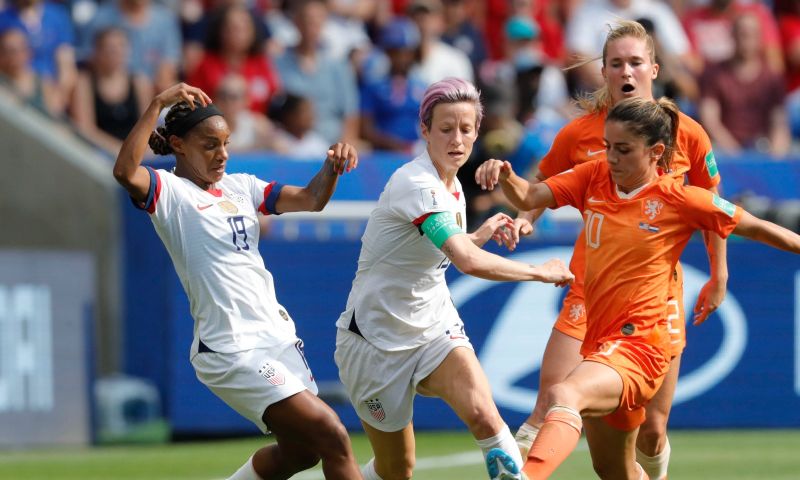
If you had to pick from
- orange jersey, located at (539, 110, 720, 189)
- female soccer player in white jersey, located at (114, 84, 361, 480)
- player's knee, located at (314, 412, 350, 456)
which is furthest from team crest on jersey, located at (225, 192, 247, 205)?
orange jersey, located at (539, 110, 720, 189)

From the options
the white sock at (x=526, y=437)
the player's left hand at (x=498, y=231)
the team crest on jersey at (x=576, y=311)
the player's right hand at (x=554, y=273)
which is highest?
the player's left hand at (x=498, y=231)

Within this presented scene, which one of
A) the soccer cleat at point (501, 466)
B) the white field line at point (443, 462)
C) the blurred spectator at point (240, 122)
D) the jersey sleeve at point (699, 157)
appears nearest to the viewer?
the soccer cleat at point (501, 466)

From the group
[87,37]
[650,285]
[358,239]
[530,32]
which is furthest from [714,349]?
[87,37]

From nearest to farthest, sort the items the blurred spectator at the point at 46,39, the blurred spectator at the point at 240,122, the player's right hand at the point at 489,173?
1. the player's right hand at the point at 489,173
2. the blurred spectator at the point at 240,122
3. the blurred spectator at the point at 46,39

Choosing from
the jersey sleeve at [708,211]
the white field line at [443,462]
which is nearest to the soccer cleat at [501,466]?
the jersey sleeve at [708,211]

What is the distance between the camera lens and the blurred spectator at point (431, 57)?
13.6 meters

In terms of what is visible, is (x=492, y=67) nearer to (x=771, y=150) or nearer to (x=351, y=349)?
(x=771, y=150)

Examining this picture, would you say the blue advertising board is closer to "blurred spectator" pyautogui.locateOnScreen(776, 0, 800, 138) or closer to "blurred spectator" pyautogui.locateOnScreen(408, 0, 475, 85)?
"blurred spectator" pyautogui.locateOnScreen(408, 0, 475, 85)

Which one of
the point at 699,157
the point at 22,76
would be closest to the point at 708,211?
the point at 699,157

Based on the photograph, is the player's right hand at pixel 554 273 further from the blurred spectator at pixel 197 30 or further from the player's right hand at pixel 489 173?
the blurred spectator at pixel 197 30

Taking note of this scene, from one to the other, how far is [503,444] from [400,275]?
95 cm

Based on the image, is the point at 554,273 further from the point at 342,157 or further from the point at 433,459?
the point at 433,459

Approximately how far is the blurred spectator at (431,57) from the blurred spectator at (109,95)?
257 centimetres

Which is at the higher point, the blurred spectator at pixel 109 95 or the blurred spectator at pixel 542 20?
the blurred spectator at pixel 542 20
